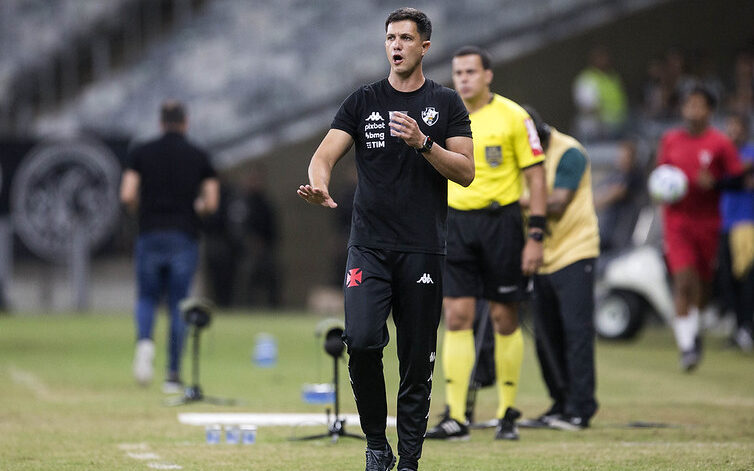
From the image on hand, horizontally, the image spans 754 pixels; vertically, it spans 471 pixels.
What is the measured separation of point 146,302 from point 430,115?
19.0 feet

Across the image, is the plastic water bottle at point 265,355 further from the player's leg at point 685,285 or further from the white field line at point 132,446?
the white field line at point 132,446

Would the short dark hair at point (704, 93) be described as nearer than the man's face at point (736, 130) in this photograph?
Yes

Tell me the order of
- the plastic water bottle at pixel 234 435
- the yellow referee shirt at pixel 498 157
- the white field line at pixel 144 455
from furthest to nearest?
1. the yellow referee shirt at pixel 498 157
2. the plastic water bottle at pixel 234 435
3. the white field line at pixel 144 455

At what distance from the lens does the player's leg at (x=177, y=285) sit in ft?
37.6

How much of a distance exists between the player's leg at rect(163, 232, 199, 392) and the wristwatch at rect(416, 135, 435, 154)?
225 inches

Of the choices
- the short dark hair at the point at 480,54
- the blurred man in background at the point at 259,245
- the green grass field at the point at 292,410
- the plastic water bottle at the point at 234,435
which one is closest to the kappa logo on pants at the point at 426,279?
the green grass field at the point at 292,410

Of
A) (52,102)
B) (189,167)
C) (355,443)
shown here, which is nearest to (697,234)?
(189,167)

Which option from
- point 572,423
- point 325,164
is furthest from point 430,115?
point 572,423

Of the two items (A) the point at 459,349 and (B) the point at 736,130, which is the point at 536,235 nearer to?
(A) the point at 459,349

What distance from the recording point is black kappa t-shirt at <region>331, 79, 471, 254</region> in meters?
6.44

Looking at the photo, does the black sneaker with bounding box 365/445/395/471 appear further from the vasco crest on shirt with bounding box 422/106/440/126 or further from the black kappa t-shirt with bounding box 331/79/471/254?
the vasco crest on shirt with bounding box 422/106/440/126

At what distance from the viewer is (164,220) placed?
37.9ft

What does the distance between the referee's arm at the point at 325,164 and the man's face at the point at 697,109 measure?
682 cm

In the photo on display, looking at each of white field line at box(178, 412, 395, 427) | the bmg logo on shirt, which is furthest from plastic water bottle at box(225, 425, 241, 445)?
the bmg logo on shirt
